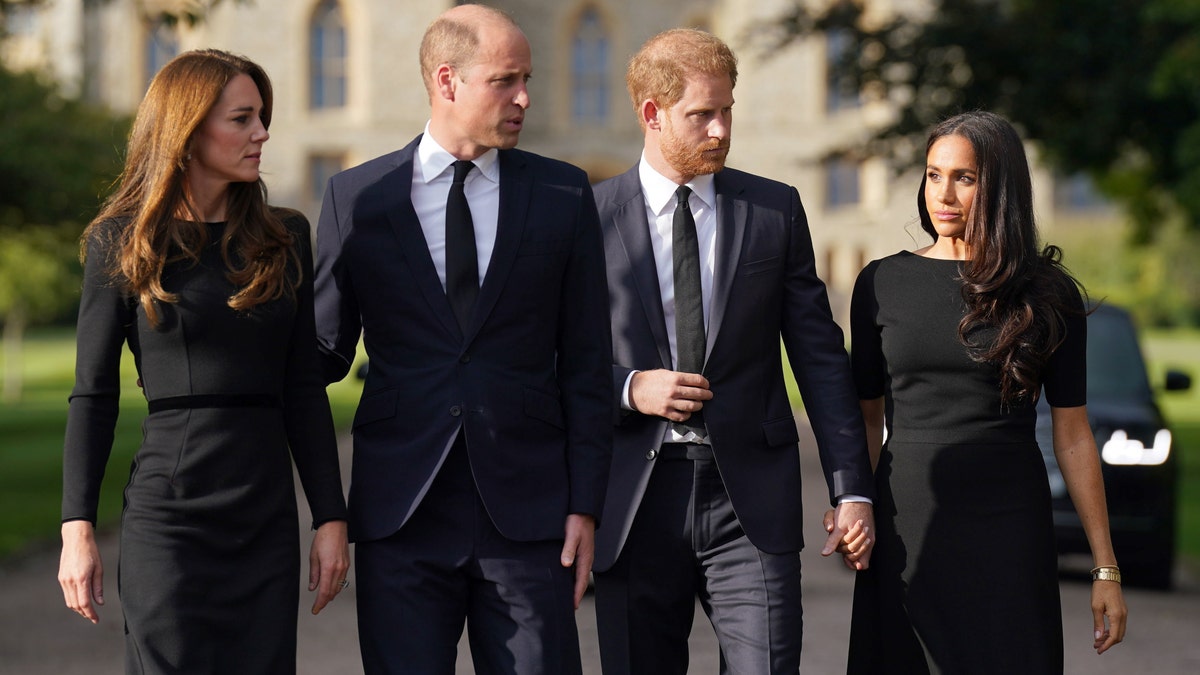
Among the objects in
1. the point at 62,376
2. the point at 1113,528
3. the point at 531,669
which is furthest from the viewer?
the point at 62,376

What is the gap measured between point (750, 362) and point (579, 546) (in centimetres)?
81

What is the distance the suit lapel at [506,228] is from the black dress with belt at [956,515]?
44.4 inches

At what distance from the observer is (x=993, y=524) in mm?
4832

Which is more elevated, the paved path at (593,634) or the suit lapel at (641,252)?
the suit lapel at (641,252)

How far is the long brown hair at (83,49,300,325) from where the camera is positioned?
13.8 feet

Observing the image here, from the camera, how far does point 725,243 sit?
504 cm

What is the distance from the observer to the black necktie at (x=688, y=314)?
498 centimetres

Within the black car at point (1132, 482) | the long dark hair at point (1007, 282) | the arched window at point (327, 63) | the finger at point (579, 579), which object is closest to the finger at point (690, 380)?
the finger at point (579, 579)

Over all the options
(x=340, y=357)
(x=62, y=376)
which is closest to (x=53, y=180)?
(x=340, y=357)

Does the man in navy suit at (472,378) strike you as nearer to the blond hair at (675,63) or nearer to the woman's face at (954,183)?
the blond hair at (675,63)

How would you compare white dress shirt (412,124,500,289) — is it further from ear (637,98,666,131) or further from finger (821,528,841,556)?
finger (821,528,841,556)

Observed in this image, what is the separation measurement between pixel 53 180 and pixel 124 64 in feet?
131

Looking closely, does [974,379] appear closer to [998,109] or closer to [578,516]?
[578,516]

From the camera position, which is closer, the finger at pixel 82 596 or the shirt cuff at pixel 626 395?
the finger at pixel 82 596
